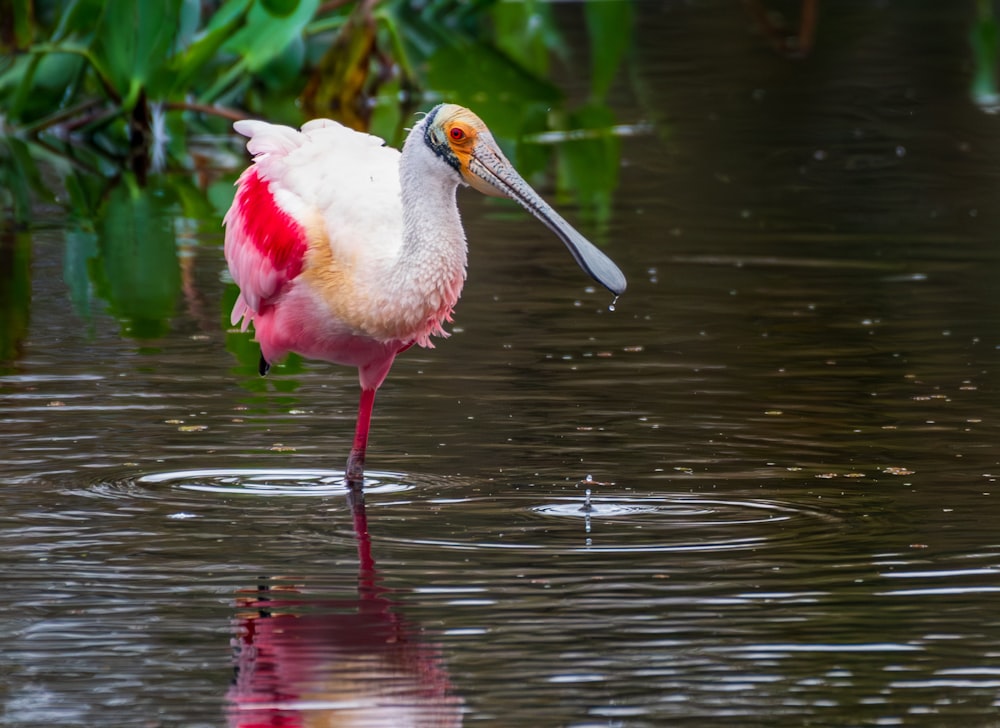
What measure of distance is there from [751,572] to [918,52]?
19.3 metres

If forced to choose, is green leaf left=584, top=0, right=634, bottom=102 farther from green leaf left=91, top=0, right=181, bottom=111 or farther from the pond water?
the pond water

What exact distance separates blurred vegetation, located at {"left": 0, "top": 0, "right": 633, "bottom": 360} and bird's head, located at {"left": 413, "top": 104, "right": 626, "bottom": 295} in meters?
3.57

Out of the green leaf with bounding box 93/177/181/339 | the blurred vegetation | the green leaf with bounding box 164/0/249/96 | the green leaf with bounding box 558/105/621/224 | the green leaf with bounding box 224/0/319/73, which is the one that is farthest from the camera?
the green leaf with bounding box 224/0/319/73

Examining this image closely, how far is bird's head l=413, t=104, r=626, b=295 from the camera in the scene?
728cm

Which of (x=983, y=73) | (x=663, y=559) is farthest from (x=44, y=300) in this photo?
(x=983, y=73)

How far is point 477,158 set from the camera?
7312 millimetres

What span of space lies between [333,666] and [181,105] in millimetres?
11742

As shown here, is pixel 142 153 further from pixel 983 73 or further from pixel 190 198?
pixel 983 73

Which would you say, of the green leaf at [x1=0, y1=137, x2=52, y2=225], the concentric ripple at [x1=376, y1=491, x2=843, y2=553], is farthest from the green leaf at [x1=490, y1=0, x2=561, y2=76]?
the concentric ripple at [x1=376, y1=491, x2=843, y2=553]

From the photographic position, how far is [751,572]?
654cm

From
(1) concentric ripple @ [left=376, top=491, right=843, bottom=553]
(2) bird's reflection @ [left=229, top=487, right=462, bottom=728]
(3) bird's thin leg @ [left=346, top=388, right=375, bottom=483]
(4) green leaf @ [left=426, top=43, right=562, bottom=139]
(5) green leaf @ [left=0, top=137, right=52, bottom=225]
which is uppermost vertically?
(4) green leaf @ [left=426, top=43, right=562, bottom=139]

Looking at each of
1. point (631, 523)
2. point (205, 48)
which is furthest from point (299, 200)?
point (205, 48)

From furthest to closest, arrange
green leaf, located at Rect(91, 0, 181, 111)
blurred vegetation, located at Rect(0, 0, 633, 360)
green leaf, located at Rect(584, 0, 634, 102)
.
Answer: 1. green leaf, located at Rect(584, 0, 634, 102)
2. green leaf, located at Rect(91, 0, 181, 111)
3. blurred vegetation, located at Rect(0, 0, 633, 360)

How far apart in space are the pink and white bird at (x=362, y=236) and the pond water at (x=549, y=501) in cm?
52
